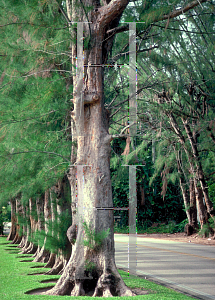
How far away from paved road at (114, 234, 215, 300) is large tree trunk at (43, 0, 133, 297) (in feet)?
5.84

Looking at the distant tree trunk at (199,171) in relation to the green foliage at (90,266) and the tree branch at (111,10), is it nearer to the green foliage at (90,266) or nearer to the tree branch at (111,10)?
the tree branch at (111,10)

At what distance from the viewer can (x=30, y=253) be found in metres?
15.1

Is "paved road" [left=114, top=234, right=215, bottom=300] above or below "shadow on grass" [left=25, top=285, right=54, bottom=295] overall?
below

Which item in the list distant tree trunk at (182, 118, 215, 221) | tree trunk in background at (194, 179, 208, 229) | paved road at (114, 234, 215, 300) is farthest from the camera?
tree trunk in background at (194, 179, 208, 229)

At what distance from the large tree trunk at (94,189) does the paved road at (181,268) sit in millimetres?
1779

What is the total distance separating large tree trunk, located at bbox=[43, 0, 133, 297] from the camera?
6.72 metres

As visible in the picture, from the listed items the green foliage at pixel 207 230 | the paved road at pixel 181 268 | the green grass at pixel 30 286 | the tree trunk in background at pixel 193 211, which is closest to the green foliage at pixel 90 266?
the green grass at pixel 30 286

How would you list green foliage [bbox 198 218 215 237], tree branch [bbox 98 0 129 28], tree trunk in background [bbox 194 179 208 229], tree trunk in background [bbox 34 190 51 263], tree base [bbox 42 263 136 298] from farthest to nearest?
1. tree trunk in background [bbox 194 179 208 229]
2. green foliage [bbox 198 218 215 237]
3. tree trunk in background [bbox 34 190 51 263]
4. tree branch [bbox 98 0 129 28]
5. tree base [bbox 42 263 136 298]

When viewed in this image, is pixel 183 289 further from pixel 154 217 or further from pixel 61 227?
pixel 154 217

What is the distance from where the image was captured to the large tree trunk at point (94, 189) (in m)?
6.72
